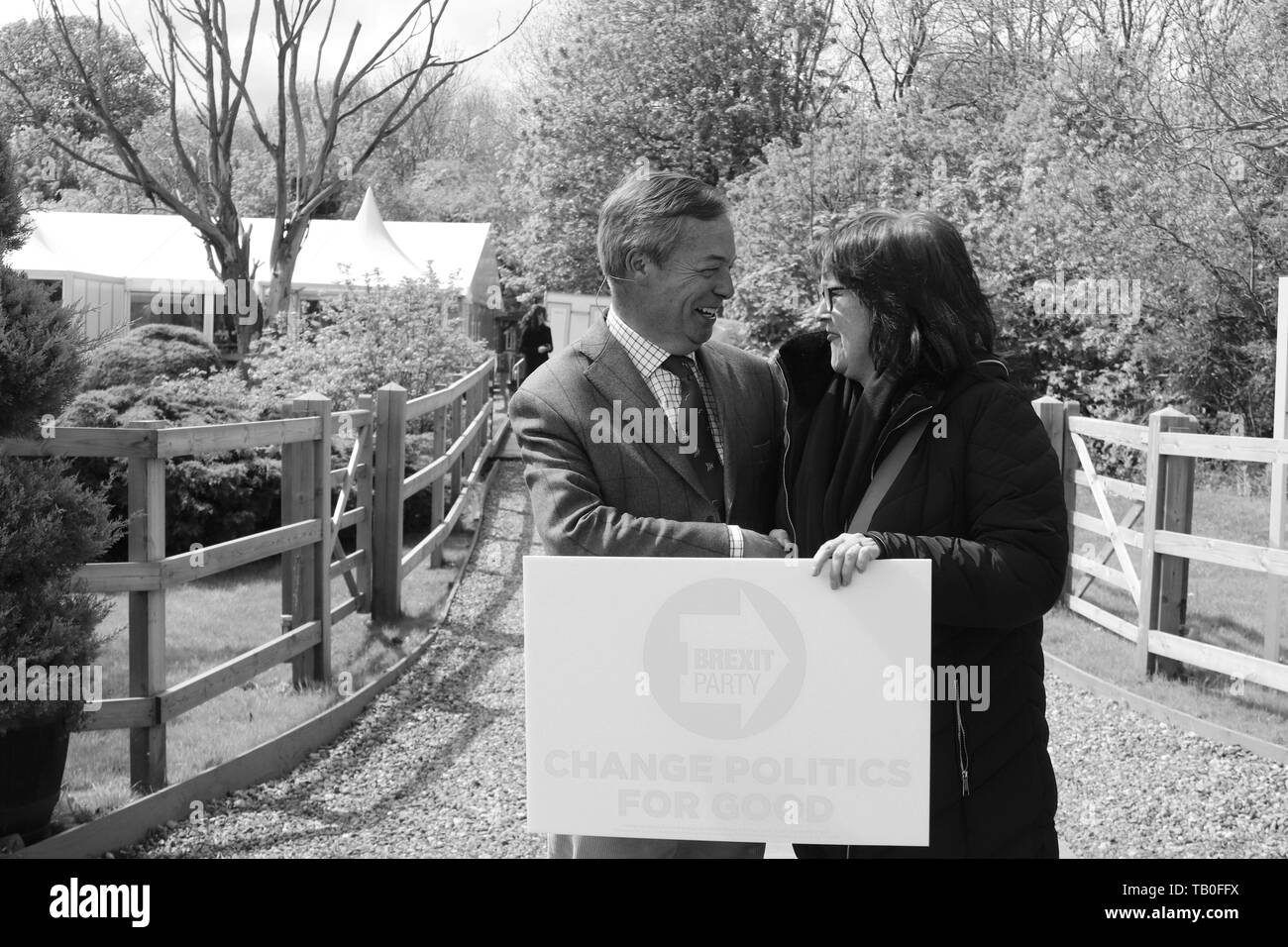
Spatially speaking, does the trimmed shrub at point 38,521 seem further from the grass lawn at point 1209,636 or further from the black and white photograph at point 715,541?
the grass lawn at point 1209,636

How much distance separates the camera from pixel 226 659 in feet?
24.2

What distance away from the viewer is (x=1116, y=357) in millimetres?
15227

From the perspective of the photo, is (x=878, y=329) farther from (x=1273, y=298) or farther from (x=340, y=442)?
(x=1273, y=298)

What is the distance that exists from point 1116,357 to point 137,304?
20.8 m

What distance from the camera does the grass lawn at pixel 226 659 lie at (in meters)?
5.32

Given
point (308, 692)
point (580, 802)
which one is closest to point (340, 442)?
point (308, 692)

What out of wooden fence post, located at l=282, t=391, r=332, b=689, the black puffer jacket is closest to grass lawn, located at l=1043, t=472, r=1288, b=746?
the black puffer jacket

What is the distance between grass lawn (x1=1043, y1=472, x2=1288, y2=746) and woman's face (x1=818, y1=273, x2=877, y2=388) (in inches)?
181

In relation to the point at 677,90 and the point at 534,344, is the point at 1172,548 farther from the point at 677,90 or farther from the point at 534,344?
the point at 677,90

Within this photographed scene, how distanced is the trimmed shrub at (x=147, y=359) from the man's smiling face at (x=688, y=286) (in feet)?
29.8

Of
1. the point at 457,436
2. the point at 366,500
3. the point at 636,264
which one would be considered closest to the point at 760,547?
the point at 636,264

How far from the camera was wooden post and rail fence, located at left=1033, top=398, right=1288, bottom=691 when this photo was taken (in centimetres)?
654

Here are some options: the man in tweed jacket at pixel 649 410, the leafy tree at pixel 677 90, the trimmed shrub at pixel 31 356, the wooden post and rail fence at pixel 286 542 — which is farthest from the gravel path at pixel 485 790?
the leafy tree at pixel 677 90

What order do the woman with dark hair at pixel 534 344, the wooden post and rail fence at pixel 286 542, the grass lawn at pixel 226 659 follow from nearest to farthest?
the wooden post and rail fence at pixel 286 542 < the grass lawn at pixel 226 659 < the woman with dark hair at pixel 534 344
